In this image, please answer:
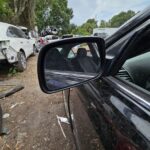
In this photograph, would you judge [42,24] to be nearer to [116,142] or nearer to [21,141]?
[21,141]

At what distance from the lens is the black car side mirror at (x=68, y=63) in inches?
62.6

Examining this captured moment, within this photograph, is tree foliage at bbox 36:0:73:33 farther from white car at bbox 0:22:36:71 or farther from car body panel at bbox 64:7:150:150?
car body panel at bbox 64:7:150:150

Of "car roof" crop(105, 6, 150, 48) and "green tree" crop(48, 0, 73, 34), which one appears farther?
"green tree" crop(48, 0, 73, 34)

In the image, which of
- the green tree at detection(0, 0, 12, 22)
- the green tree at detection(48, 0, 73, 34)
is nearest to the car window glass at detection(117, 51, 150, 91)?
the green tree at detection(0, 0, 12, 22)

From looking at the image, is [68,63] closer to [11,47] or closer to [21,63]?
[11,47]

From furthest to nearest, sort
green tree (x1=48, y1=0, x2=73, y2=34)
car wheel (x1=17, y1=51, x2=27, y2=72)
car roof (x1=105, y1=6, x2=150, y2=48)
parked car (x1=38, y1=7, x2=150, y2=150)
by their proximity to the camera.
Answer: green tree (x1=48, y1=0, x2=73, y2=34)
car wheel (x1=17, y1=51, x2=27, y2=72)
car roof (x1=105, y1=6, x2=150, y2=48)
parked car (x1=38, y1=7, x2=150, y2=150)

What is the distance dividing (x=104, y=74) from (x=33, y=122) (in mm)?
3338

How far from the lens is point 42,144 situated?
13.0ft

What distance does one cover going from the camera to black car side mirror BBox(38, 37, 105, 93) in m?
1.59

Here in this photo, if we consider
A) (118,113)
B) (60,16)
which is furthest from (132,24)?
(60,16)

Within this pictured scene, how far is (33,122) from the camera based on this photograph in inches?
187

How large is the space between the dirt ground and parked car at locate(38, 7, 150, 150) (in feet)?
6.52

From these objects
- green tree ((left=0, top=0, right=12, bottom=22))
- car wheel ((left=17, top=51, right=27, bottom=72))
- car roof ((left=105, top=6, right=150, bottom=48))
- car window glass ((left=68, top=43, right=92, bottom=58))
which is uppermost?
green tree ((left=0, top=0, right=12, bottom=22))

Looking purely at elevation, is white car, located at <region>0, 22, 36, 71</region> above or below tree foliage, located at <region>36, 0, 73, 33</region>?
below
